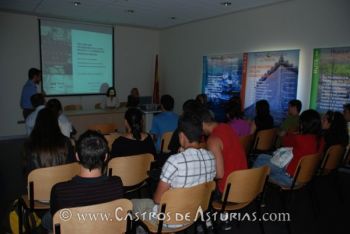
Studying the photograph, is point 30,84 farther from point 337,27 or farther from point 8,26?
point 337,27

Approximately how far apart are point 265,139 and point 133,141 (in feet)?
7.04

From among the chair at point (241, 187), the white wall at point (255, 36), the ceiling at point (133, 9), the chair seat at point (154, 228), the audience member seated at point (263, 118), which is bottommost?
the chair seat at point (154, 228)

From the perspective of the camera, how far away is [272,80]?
5699mm

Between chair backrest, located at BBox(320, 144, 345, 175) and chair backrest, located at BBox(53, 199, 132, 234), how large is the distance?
2512 millimetres

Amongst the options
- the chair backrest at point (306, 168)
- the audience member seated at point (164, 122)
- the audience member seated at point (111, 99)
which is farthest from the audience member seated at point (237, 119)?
the audience member seated at point (111, 99)

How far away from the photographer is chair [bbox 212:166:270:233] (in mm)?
2250

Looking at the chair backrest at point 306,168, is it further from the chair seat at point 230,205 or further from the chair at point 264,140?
the chair at point 264,140

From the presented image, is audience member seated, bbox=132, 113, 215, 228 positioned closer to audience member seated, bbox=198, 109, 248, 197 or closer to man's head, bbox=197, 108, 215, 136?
audience member seated, bbox=198, 109, 248, 197

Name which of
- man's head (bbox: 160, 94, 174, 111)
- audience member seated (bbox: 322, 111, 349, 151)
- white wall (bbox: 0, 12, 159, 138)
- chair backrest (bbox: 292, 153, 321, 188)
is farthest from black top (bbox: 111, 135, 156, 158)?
white wall (bbox: 0, 12, 159, 138)

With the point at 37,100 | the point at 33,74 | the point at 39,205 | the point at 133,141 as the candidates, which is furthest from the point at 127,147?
the point at 33,74

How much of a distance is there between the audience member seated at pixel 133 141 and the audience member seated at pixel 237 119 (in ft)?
4.77

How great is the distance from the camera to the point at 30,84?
5.93 m

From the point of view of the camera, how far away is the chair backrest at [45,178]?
2215 mm

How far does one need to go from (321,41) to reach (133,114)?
12.2 ft
